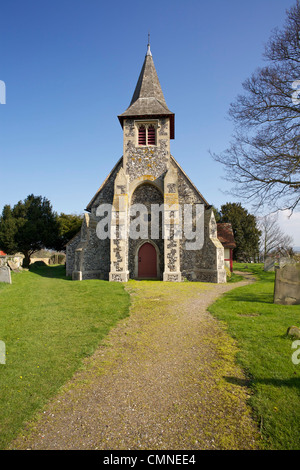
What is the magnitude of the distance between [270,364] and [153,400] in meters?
2.28

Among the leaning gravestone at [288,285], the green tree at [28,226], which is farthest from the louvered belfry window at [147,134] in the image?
the green tree at [28,226]

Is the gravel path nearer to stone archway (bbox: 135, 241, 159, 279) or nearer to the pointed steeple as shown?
stone archway (bbox: 135, 241, 159, 279)

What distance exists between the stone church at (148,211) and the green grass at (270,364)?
8.32 metres

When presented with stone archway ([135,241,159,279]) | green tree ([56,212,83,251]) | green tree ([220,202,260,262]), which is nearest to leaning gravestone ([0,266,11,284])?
stone archway ([135,241,159,279])

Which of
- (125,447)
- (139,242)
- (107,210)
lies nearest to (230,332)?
(125,447)

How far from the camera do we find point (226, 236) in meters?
27.5

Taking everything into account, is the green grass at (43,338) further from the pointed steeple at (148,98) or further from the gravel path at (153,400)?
the pointed steeple at (148,98)

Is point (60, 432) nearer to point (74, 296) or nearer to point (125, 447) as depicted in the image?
point (125, 447)

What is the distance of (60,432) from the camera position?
3.23 m

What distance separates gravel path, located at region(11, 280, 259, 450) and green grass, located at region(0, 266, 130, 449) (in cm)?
26

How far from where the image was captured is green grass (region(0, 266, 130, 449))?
3828 millimetres

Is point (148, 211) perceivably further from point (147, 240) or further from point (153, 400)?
point (153, 400)

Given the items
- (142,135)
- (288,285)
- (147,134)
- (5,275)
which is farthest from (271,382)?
(142,135)

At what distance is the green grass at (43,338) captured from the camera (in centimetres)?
383
